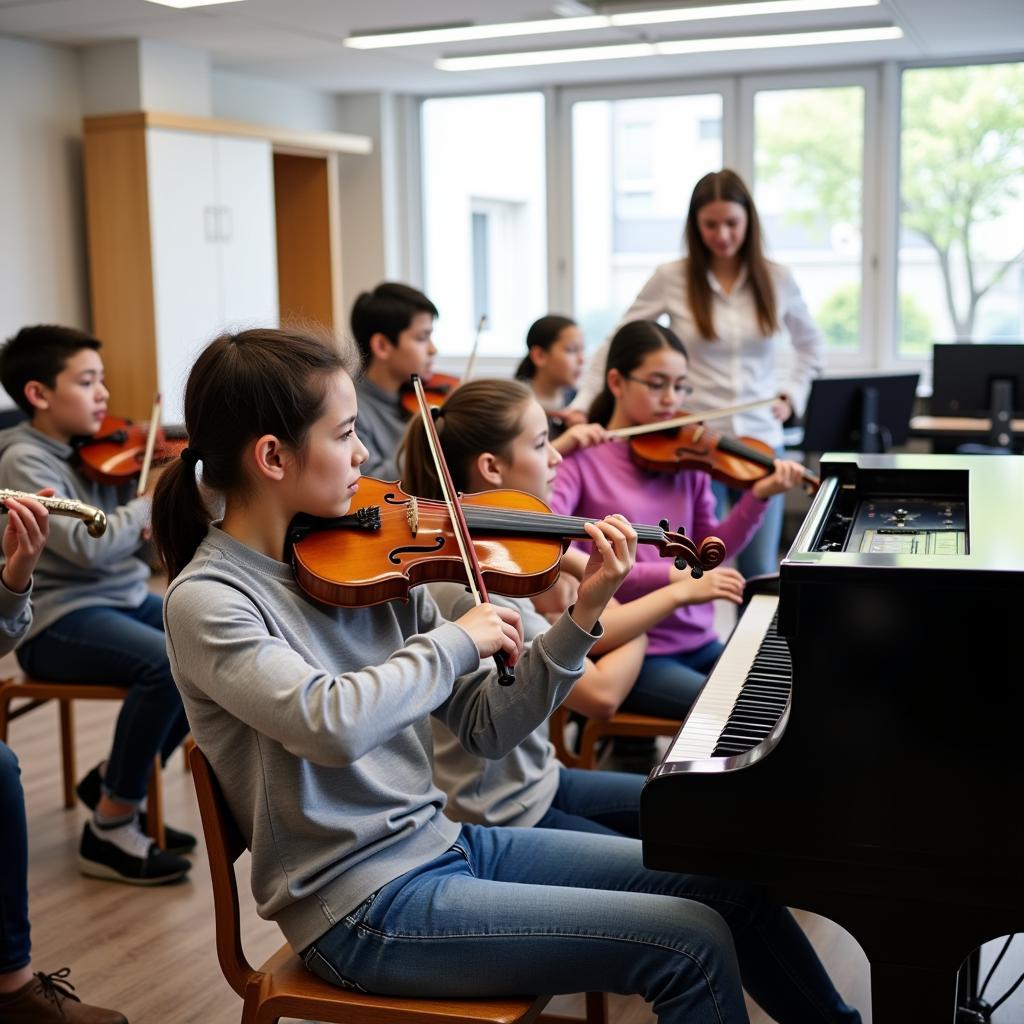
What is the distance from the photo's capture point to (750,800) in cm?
112

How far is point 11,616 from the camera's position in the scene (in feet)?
5.67

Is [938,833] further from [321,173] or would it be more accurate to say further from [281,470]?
[321,173]

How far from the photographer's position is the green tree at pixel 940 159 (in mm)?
6145

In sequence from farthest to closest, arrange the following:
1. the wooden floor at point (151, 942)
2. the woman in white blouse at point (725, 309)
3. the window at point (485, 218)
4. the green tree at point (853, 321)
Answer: the window at point (485, 218), the green tree at point (853, 321), the woman in white blouse at point (725, 309), the wooden floor at point (151, 942)

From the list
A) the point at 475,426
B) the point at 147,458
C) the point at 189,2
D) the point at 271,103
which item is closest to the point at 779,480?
the point at 475,426

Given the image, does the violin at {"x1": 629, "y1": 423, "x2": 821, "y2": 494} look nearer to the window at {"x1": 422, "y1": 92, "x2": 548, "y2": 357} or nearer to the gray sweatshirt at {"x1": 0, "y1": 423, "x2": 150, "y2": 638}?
the gray sweatshirt at {"x1": 0, "y1": 423, "x2": 150, "y2": 638}

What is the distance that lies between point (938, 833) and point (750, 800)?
16 cm

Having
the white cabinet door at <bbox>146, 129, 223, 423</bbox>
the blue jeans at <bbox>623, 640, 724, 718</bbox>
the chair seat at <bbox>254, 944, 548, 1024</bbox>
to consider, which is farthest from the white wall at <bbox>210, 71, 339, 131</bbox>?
the chair seat at <bbox>254, 944, 548, 1024</bbox>

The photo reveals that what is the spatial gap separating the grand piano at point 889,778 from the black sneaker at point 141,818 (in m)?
1.69

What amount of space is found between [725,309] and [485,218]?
4.33 meters

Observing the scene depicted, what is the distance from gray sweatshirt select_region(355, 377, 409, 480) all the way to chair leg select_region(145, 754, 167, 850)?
861 mm

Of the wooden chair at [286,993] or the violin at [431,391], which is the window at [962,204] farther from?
the wooden chair at [286,993]

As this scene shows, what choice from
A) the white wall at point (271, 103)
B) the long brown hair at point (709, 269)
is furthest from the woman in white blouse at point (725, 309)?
the white wall at point (271, 103)

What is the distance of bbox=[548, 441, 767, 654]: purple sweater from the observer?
2.34 meters
